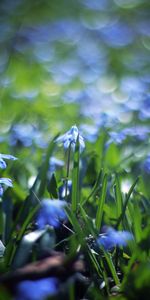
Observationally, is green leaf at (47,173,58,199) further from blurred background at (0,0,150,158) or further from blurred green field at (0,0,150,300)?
blurred background at (0,0,150,158)

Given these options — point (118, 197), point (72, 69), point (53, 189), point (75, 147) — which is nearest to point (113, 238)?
point (118, 197)

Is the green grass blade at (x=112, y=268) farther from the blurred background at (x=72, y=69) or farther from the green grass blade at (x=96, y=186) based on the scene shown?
the blurred background at (x=72, y=69)

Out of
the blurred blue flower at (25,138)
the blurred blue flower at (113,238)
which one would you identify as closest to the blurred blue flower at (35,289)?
the blurred blue flower at (113,238)

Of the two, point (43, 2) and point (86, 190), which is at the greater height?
point (43, 2)

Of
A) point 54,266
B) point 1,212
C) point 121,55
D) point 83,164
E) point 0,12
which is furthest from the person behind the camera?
point 0,12

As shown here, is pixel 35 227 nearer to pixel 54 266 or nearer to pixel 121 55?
pixel 54 266

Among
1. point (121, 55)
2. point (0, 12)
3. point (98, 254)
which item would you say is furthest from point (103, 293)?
point (0, 12)

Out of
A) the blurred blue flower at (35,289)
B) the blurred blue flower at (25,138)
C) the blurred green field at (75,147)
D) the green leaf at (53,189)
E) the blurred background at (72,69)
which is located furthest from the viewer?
the blurred background at (72,69)
